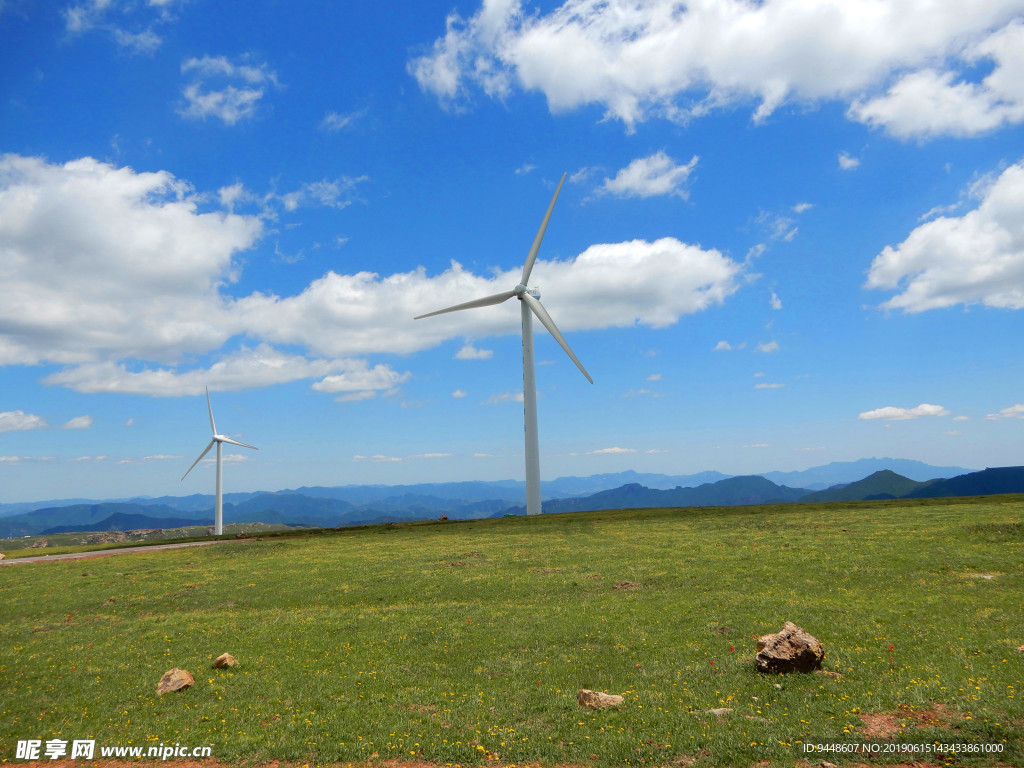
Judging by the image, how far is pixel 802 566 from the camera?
41375 mm

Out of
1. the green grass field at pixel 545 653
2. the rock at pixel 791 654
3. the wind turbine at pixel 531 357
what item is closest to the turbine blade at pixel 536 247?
the wind turbine at pixel 531 357

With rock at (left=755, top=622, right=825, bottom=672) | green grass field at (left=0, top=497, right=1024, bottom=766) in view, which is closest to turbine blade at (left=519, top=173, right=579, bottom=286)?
green grass field at (left=0, top=497, right=1024, bottom=766)

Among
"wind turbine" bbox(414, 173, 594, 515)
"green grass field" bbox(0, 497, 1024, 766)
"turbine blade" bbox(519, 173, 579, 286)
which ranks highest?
"turbine blade" bbox(519, 173, 579, 286)

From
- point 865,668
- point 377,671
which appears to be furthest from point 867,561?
point 377,671

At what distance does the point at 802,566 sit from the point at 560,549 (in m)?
23.4

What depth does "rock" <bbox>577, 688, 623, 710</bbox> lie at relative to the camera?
20.1 metres

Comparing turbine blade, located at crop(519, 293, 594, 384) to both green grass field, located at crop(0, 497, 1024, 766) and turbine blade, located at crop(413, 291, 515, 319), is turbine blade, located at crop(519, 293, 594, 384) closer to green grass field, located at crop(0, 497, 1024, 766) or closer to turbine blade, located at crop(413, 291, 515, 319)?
turbine blade, located at crop(413, 291, 515, 319)

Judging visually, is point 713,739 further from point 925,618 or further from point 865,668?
point 925,618

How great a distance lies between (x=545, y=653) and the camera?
26484 millimetres

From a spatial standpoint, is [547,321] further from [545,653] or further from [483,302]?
[545,653]

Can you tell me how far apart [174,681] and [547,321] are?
86.7m

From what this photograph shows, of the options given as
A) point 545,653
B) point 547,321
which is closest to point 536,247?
point 547,321

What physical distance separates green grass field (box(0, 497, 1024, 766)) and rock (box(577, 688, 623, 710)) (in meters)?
0.55

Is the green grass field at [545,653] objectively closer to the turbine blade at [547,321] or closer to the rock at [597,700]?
the rock at [597,700]
